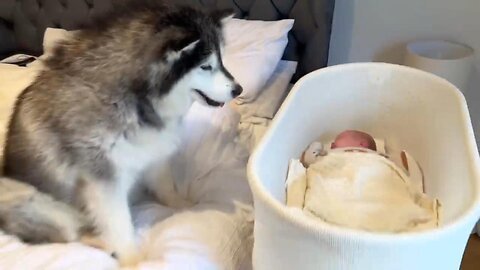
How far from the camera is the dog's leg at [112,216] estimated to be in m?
1.50

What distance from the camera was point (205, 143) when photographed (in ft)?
5.99

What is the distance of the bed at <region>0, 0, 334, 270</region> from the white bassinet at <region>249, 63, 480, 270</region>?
0.18 metres

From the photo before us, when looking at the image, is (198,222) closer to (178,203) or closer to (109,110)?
(178,203)

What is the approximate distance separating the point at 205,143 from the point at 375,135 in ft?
1.96

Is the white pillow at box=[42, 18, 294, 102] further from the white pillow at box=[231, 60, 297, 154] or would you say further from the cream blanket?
the cream blanket

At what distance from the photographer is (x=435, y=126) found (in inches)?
69.1

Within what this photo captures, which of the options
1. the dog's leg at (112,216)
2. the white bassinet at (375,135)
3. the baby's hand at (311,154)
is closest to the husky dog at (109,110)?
the dog's leg at (112,216)

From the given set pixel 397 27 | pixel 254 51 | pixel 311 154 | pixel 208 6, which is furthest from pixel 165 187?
pixel 397 27

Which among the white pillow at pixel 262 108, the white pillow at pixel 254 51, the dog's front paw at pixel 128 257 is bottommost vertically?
the dog's front paw at pixel 128 257

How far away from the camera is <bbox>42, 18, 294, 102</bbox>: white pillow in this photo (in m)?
2.12

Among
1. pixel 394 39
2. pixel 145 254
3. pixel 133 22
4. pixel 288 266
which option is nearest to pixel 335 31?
pixel 394 39

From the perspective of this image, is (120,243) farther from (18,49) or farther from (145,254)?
(18,49)

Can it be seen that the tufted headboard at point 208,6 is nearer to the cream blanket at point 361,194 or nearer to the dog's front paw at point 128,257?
the cream blanket at point 361,194

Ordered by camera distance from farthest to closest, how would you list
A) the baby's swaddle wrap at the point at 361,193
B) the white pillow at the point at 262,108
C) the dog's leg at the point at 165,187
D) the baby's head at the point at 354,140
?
the white pillow at the point at 262,108
the baby's head at the point at 354,140
the dog's leg at the point at 165,187
the baby's swaddle wrap at the point at 361,193
